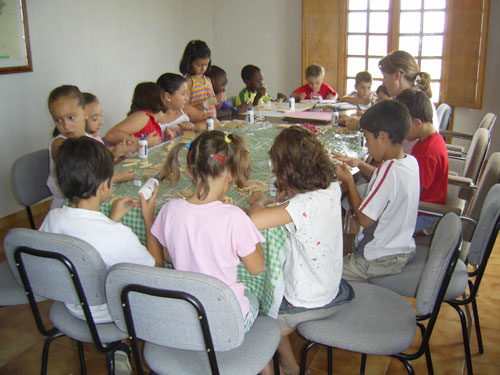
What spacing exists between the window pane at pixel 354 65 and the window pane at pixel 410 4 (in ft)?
2.53

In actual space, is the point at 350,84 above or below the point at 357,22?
below

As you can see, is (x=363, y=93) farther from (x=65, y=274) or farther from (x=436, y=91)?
(x=65, y=274)

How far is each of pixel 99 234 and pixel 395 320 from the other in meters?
1.09

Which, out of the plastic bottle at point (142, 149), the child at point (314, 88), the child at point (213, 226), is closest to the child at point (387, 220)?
the child at point (213, 226)

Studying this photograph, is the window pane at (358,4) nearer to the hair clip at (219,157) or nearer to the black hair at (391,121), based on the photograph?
the black hair at (391,121)

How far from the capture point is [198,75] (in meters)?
4.58

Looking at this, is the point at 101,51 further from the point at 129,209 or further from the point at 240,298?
the point at 240,298

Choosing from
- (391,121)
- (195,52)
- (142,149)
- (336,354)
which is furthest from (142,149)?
(195,52)

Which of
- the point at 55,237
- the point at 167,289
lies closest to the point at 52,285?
the point at 55,237

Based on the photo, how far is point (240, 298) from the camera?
67.7 inches

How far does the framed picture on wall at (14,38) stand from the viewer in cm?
380

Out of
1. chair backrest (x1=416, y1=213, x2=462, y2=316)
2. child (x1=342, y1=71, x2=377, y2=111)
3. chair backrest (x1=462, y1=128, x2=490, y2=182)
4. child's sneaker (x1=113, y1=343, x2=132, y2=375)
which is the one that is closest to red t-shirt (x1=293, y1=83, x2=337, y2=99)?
child (x1=342, y1=71, x2=377, y2=111)

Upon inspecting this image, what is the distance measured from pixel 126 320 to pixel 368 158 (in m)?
2.35

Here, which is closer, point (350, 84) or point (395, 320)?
point (395, 320)
